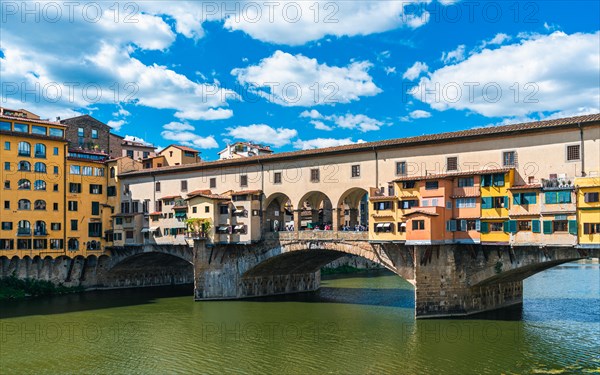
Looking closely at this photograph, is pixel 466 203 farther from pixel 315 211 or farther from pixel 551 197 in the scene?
pixel 315 211

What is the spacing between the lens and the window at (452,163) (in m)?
42.9

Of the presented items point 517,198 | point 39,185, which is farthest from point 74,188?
point 517,198

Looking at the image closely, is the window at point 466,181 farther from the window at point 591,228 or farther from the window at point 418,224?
the window at point 591,228

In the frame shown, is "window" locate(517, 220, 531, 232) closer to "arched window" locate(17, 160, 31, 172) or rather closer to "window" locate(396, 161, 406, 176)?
"window" locate(396, 161, 406, 176)

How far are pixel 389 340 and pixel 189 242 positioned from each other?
2855cm

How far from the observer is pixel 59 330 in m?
41.9

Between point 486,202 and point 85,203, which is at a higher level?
point 85,203

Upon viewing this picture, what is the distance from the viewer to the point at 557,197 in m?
36.6

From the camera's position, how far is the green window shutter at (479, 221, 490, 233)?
132 ft

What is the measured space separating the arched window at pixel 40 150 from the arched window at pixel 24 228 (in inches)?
300

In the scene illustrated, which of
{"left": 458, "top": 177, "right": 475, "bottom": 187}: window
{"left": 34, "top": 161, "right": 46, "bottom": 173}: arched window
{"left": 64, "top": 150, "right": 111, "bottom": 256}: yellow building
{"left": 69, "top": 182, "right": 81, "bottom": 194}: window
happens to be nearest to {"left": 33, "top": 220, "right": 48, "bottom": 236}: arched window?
{"left": 64, "top": 150, "right": 111, "bottom": 256}: yellow building

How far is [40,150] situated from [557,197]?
5374 cm

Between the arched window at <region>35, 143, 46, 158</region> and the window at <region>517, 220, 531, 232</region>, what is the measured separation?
5126 cm

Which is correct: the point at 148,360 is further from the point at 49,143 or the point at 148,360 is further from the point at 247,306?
the point at 49,143
